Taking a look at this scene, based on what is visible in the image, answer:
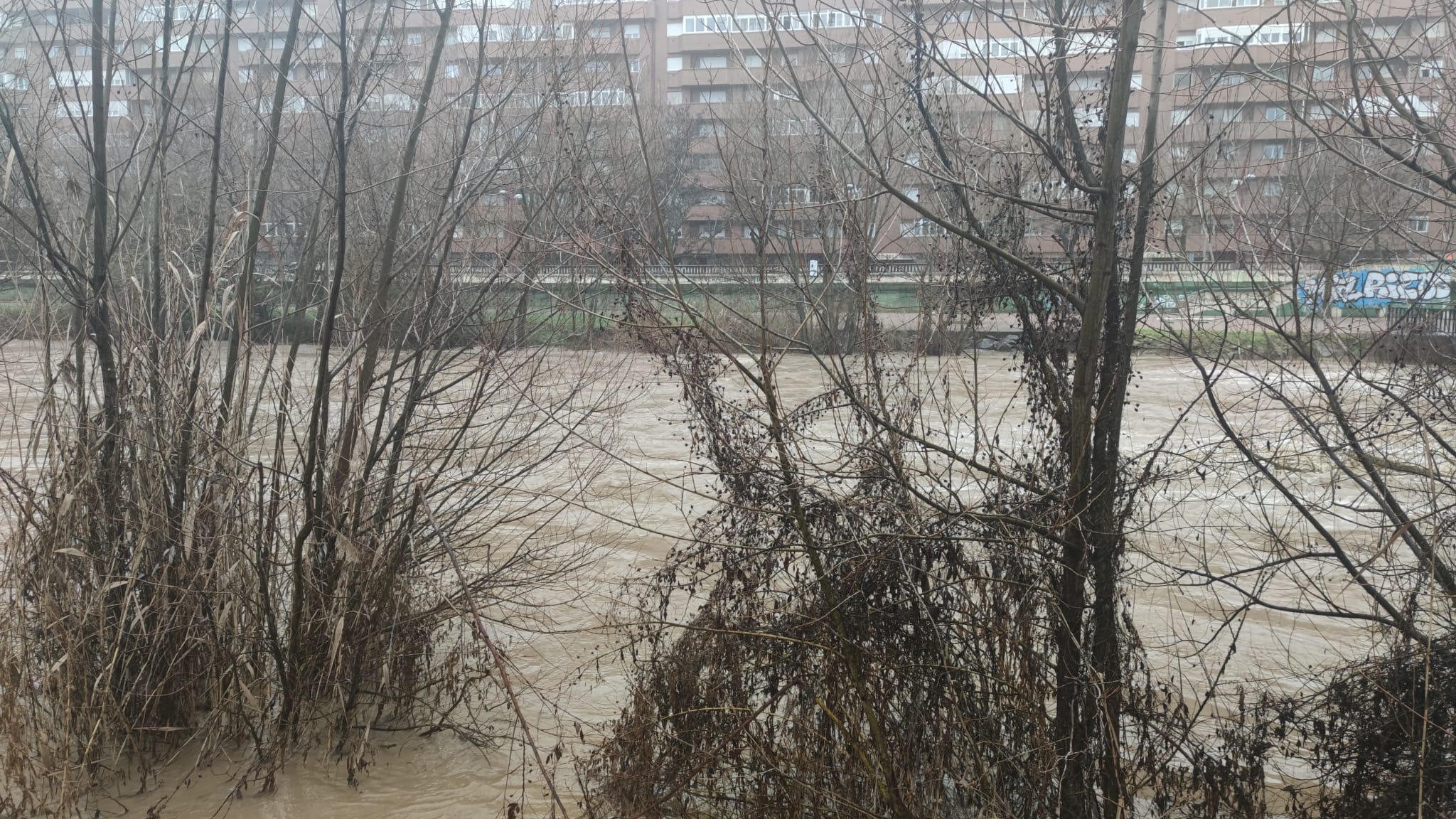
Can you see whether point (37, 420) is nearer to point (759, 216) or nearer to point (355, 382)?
point (355, 382)

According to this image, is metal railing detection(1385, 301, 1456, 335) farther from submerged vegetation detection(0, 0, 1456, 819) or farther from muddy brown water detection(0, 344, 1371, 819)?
muddy brown water detection(0, 344, 1371, 819)

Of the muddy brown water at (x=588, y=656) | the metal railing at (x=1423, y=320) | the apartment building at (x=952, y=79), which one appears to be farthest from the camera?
the muddy brown water at (x=588, y=656)

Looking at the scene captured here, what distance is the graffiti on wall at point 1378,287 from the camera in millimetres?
4535

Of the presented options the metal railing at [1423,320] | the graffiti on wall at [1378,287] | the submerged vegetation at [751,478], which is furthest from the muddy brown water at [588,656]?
the metal railing at [1423,320]

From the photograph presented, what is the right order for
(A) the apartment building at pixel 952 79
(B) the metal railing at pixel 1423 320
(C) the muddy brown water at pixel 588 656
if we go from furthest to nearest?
(C) the muddy brown water at pixel 588 656
(B) the metal railing at pixel 1423 320
(A) the apartment building at pixel 952 79

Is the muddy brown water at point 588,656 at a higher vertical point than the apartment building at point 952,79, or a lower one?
lower

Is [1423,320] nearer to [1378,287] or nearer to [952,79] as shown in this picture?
[1378,287]

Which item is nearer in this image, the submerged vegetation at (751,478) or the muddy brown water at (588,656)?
the submerged vegetation at (751,478)

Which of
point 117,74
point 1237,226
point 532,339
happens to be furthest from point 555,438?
point 1237,226

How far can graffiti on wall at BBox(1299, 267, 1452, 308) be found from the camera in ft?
14.9

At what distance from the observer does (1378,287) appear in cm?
489

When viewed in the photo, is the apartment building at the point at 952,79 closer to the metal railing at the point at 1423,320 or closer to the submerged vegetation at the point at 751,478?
the submerged vegetation at the point at 751,478

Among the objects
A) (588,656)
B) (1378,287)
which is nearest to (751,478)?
(588,656)

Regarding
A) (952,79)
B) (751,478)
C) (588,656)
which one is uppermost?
(952,79)
